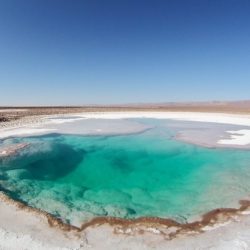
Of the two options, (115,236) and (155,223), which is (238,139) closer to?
(155,223)

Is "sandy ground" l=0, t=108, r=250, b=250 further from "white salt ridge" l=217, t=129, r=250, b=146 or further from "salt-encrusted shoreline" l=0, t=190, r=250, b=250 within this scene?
"white salt ridge" l=217, t=129, r=250, b=146

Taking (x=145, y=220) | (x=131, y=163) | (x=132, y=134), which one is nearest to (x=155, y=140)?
(x=132, y=134)

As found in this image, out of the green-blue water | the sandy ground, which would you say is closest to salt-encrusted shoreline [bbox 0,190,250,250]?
the sandy ground

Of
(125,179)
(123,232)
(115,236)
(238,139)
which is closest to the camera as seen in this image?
(115,236)

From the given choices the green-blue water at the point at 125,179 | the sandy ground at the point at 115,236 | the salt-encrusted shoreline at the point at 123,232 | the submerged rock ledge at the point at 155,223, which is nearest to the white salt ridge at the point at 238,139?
the green-blue water at the point at 125,179

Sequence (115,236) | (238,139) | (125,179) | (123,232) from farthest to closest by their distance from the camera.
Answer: (238,139)
(125,179)
(123,232)
(115,236)

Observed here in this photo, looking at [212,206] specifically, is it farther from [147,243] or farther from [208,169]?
[208,169]

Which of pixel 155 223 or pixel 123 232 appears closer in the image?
pixel 123 232

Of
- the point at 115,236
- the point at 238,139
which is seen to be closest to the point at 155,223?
the point at 115,236
